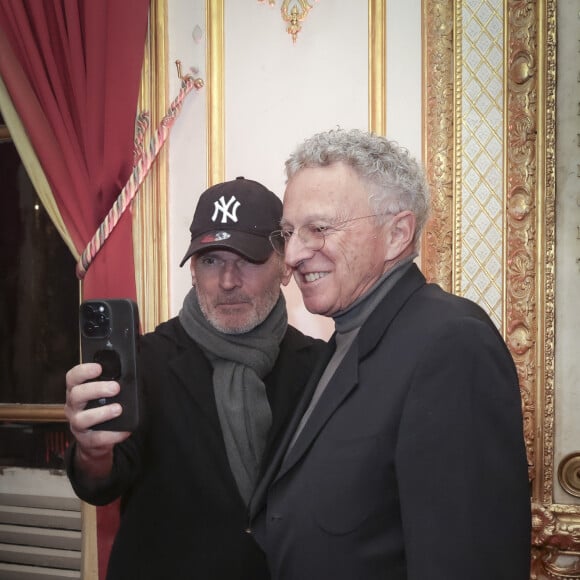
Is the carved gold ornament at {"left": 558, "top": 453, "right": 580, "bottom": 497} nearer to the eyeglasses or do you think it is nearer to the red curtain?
the eyeglasses

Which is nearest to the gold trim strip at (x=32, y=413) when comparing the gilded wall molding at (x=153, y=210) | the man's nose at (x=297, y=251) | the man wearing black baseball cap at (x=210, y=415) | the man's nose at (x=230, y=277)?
the gilded wall molding at (x=153, y=210)

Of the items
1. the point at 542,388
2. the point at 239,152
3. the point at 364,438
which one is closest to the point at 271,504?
the point at 364,438

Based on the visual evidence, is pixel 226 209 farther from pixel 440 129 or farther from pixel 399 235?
pixel 440 129

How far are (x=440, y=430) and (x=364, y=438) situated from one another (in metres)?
0.13

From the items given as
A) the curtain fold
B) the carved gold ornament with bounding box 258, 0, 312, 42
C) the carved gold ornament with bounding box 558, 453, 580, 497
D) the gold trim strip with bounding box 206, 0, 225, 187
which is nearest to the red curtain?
the curtain fold

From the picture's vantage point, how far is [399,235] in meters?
1.02

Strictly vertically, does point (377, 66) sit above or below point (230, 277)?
above

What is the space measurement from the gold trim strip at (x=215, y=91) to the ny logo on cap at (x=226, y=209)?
90 centimetres

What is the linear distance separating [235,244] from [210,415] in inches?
15.0

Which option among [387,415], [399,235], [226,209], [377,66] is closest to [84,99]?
[377,66]

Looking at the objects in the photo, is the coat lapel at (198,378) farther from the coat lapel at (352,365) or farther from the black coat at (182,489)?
the coat lapel at (352,365)

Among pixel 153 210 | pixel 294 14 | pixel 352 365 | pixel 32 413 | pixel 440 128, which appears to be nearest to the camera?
pixel 352 365

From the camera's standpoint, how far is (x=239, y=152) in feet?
7.43

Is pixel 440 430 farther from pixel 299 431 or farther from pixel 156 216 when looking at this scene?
pixel 156 216
